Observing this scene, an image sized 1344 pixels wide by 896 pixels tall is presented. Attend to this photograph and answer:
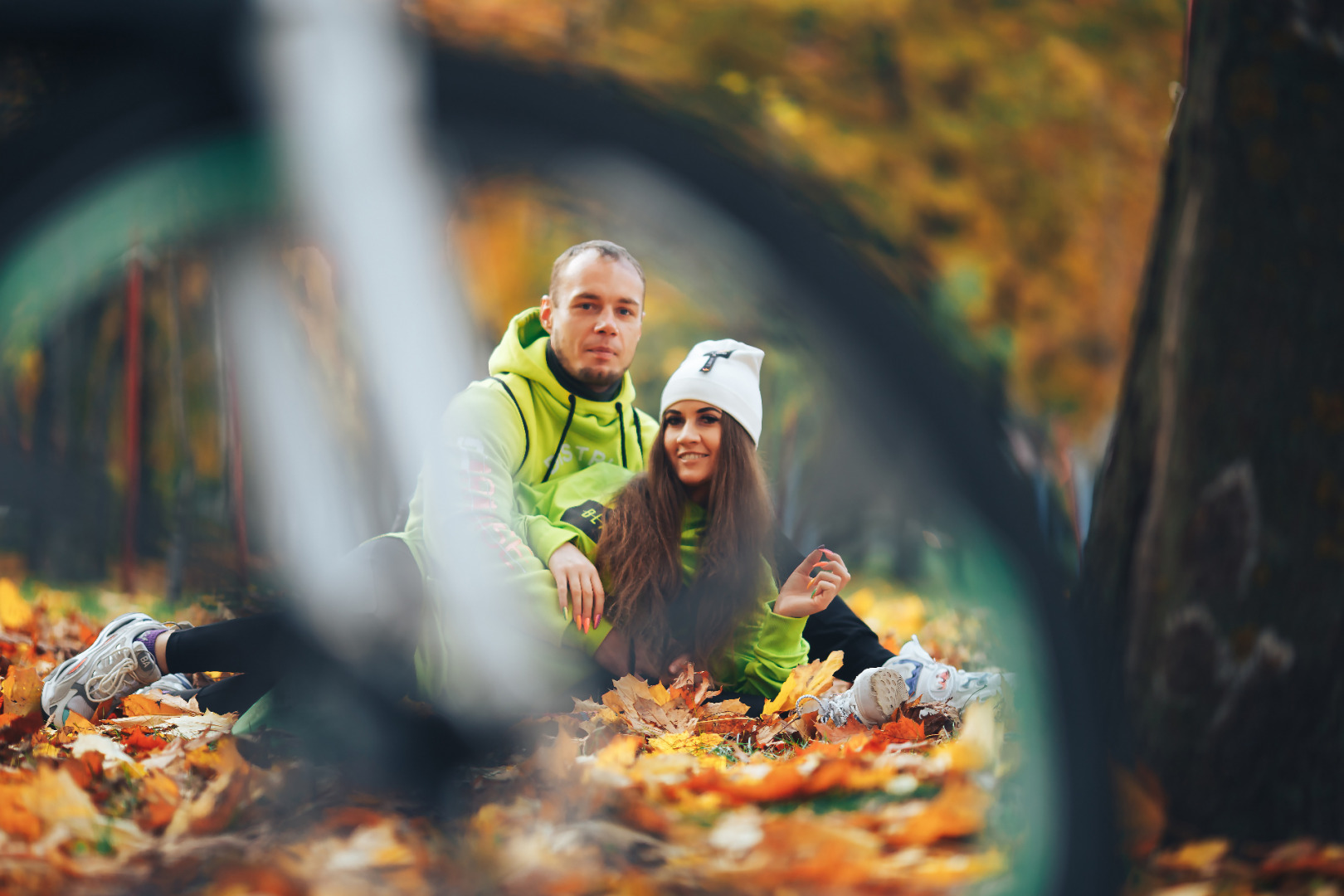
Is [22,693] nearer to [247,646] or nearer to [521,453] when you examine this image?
[247,646]

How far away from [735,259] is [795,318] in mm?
159

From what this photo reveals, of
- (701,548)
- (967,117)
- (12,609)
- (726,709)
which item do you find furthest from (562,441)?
(12,609)

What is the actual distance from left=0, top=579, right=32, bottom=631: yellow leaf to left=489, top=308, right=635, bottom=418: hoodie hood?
212 cm

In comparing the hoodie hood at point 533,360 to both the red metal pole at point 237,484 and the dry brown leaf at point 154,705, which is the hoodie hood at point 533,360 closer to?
the red metal pole at point 237,484

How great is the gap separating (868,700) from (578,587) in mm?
696

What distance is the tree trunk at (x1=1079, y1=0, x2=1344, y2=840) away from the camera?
1.36 meters

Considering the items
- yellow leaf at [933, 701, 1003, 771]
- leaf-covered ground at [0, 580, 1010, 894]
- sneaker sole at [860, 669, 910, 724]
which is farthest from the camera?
sneaker sole at [860, 669, 910, 724]

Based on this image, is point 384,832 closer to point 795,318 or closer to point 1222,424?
point 795,318

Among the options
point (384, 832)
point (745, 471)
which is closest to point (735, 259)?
point (745, 471)

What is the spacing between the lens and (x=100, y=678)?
2182mm

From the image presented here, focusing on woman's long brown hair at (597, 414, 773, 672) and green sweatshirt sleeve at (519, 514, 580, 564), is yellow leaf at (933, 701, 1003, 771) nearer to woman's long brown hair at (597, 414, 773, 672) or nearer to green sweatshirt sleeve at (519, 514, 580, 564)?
woman's long brown hair at (597, 414, 773, 672)

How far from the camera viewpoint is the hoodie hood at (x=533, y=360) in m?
2.28

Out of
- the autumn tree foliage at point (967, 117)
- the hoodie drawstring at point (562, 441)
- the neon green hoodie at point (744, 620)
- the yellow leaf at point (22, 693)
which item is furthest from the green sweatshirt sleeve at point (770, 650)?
the yellow leaf at point (22, 693)

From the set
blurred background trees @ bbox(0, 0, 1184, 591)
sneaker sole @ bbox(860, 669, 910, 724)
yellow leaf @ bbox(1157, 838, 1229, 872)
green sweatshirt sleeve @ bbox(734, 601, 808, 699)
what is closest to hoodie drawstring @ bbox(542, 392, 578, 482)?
blurred background trees @ bbox(0, 0, 1184, 591)
